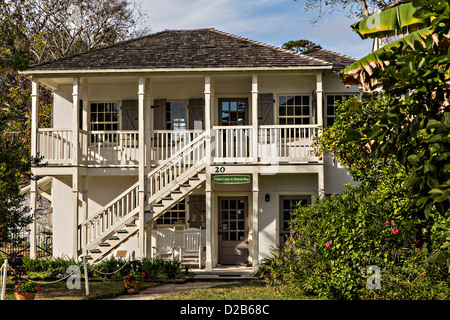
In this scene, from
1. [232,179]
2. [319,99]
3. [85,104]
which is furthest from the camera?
[85,104]

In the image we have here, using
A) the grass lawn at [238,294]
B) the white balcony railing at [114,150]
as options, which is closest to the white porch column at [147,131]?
the white balcony railing at [114,150]

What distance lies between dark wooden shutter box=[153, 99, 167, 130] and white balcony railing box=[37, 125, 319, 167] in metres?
0.60

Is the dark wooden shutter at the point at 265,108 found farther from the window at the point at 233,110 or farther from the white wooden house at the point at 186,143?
A: the window at the point at 233,110

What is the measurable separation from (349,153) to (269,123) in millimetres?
6053

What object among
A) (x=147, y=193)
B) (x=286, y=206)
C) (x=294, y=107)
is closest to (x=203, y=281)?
(x=147, y=193)

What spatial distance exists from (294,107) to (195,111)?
3.34m

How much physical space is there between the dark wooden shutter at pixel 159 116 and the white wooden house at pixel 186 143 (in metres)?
0.04

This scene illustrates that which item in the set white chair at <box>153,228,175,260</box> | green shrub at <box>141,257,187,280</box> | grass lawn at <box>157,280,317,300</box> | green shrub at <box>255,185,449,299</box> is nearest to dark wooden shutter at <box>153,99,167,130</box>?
white chair at <box>153,228,175,260</box>

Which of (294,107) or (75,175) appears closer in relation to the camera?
(75,175)

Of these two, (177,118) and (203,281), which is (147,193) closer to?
(177,118)

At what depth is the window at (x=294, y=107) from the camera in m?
17.7

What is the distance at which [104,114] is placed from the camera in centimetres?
1827

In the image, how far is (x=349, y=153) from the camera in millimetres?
11633

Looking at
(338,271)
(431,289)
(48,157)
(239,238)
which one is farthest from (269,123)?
(431,289)
